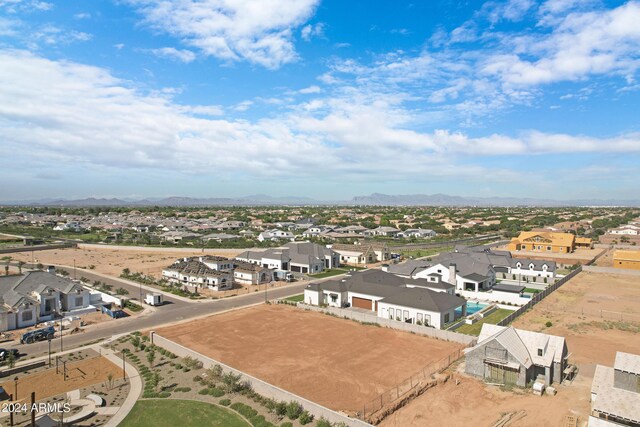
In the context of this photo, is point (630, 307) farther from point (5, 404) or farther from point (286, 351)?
point (5, 404)

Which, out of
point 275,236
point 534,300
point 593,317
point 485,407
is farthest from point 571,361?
point 275,236

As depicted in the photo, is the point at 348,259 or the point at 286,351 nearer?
the point at 286,351

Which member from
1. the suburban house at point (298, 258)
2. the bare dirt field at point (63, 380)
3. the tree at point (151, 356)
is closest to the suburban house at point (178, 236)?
the suburban house at point (298, 258)

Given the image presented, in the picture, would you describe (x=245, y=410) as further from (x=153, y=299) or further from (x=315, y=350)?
(x=153, y=299)

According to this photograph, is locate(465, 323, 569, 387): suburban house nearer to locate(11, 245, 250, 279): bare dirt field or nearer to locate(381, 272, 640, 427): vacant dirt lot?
locate(381, 272, 640, 427): vacant dirt lot

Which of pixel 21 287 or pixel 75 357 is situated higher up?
pixel 21 287

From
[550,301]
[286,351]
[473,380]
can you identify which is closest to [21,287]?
→ [286,351]

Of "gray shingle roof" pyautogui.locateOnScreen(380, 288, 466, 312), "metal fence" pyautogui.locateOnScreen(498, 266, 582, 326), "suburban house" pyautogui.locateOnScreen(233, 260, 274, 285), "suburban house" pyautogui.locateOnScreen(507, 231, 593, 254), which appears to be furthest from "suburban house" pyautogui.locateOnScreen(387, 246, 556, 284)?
"suburban house" pyautogui.locateOnScreen(507, 231, 593, 254)
